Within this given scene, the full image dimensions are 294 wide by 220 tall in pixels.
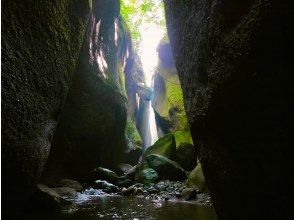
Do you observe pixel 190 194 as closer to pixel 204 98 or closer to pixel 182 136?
pixel 204 98

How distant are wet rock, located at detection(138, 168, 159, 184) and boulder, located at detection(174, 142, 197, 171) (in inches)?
90.6

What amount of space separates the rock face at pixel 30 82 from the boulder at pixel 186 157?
29.2ft

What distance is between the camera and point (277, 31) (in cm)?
178

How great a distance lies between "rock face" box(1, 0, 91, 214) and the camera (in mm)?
2594

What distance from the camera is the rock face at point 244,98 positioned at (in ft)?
6.12

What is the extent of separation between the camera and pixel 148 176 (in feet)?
32.6

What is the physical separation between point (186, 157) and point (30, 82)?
998 centimetres

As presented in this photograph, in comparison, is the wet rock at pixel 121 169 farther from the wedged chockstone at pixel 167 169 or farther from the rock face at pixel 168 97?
the rock face at pixel 168 97

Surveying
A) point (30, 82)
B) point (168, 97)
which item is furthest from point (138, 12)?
point (30, 82)

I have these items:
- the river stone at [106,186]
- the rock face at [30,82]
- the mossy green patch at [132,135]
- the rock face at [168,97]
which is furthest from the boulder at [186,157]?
the rock face at [30,82]

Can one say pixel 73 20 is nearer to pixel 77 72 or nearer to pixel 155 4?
pixel 77 72

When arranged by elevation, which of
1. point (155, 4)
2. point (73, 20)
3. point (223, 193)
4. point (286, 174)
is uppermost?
point (155, 4)

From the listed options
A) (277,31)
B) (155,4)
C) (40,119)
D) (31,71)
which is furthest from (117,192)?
(155,4)

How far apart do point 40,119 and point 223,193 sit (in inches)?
90.8
